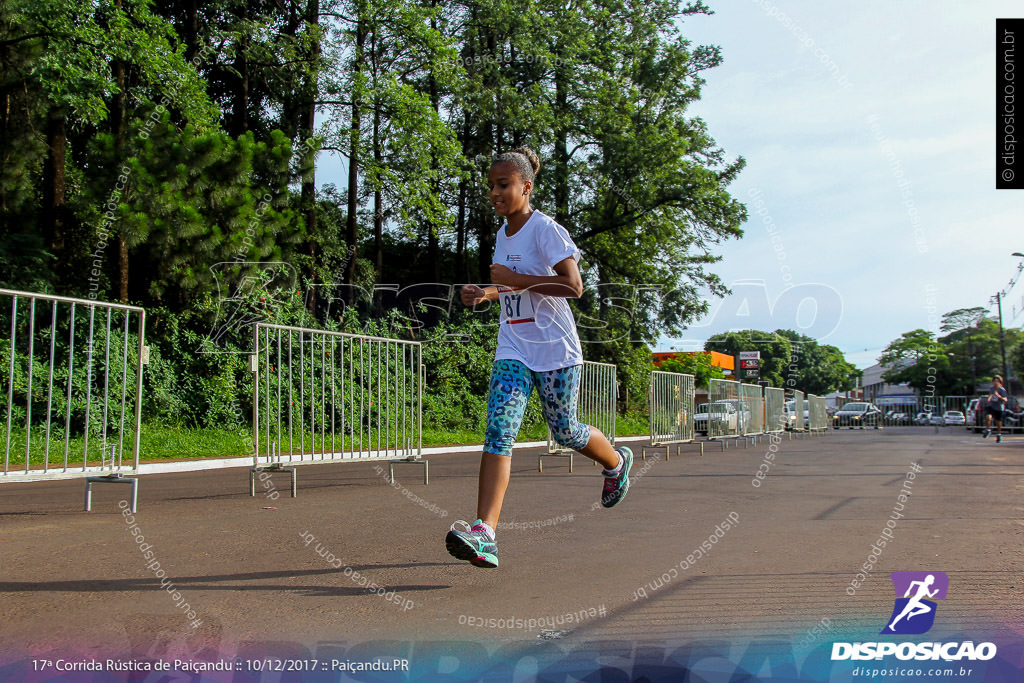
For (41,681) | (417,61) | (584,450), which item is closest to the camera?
(41,681)

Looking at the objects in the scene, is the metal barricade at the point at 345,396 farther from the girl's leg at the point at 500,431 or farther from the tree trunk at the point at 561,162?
the tree trunk at the point at 561,162

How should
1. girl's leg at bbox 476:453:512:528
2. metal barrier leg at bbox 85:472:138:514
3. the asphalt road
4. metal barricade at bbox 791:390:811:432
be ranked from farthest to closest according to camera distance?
1. metal barricade at bbox 791:390:811:432
2. metal barrier leg at bbox 85:472:138:514
3. girl's leg at bbox 476:453:512:528
4. the asphalt road

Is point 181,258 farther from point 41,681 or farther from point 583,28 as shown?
point 583,28

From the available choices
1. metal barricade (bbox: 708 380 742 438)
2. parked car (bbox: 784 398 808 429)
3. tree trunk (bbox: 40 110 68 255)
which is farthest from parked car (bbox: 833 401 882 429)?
tree trunk (bbox: 40 110 68 255)

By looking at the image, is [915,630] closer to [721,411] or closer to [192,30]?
[721,411]

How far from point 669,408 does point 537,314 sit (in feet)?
39.3

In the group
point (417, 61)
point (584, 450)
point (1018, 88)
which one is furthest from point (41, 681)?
point (417, 61)

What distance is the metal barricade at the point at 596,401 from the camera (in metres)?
12.4

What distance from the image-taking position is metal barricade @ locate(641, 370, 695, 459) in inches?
596

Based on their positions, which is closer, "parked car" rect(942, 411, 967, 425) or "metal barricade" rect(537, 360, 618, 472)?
"metal barricade" rect(537, 360, 618, 472)

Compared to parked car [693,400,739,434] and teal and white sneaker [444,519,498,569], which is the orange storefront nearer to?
parked car [693,400,739,434]

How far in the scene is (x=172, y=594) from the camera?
3.58 metres

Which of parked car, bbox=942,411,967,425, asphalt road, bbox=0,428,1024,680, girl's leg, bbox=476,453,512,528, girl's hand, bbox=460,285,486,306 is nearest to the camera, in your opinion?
asphalt road, bbox=0,428,1024,680

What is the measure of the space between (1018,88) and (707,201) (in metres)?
20.4
